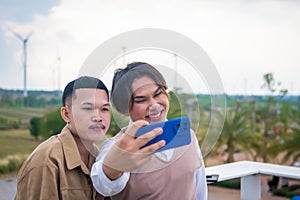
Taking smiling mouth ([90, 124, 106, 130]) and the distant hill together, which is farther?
the distant hill

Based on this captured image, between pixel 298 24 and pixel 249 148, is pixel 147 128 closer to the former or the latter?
pixel 298 24

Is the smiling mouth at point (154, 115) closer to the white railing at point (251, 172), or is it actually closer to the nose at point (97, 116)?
the nose at point (97, 116)

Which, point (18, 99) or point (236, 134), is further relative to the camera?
point (236, 134)

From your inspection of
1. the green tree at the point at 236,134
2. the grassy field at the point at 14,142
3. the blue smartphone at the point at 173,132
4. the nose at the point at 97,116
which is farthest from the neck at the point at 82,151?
the green tree at the point at 236,134

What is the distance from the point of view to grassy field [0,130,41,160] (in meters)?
4.25

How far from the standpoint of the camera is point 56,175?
2.32 feet

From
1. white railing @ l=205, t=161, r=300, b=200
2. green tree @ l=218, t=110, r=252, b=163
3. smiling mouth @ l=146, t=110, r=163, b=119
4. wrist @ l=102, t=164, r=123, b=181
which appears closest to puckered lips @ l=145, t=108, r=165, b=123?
smiling mouth @ l=146, t=110, r=163, b=119

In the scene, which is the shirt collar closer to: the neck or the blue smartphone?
the neck

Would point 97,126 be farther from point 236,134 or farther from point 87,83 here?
point 236,134

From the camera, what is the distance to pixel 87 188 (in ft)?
2.42

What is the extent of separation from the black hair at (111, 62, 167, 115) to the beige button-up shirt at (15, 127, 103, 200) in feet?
0.52

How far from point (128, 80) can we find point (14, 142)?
4.17m

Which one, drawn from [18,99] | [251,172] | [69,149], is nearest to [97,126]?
[69,149]

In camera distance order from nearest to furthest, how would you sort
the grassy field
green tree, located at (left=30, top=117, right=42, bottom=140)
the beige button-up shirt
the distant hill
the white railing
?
the beige button-up shirt
the white railing
the distant hill
the grassy field
green tree, located at (left=30, top=117, right=42, bottom=140)
